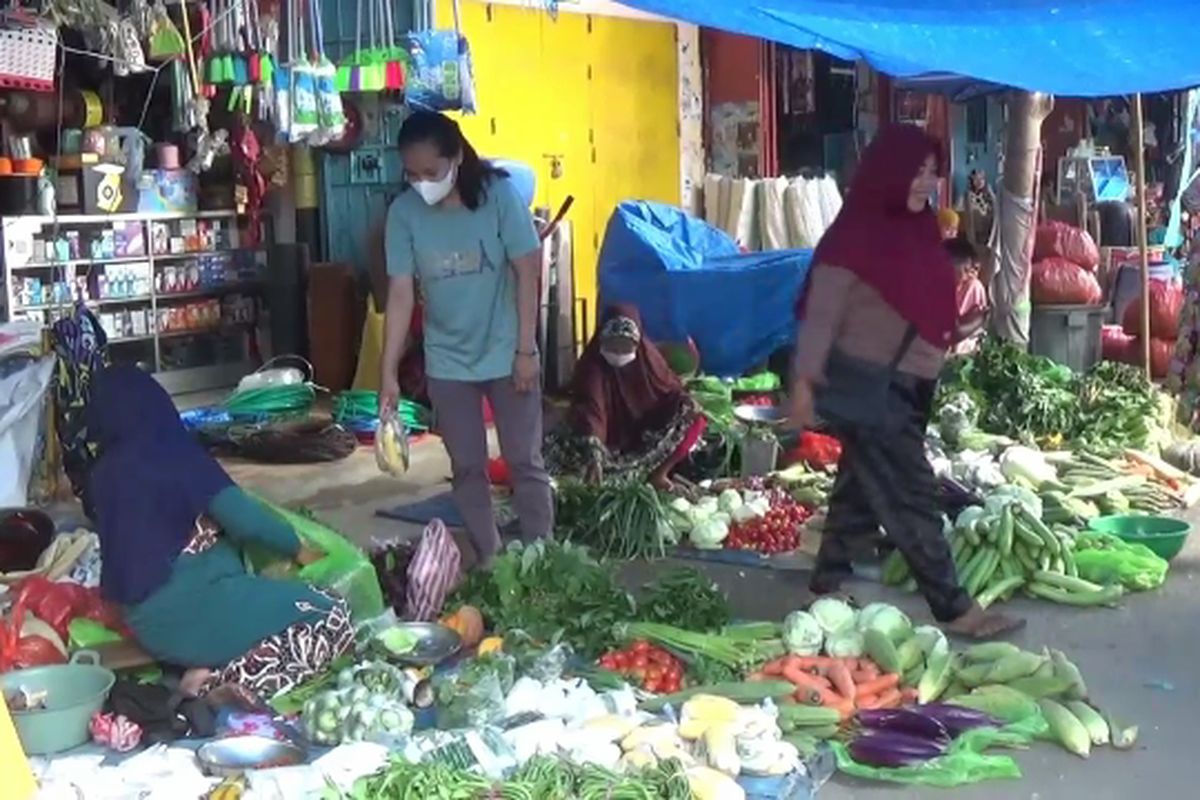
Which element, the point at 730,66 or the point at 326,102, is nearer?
the point at 326,102

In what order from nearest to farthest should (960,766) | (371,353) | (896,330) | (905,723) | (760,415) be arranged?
(960,766)
(905,723)
(896,330)
(760,415)
(371,353)

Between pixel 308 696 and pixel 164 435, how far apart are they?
867 mm

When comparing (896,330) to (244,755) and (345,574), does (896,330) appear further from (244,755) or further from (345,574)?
(244,755)

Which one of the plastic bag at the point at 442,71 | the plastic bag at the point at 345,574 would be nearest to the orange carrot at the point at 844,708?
the plastic bag at the point at 345,574

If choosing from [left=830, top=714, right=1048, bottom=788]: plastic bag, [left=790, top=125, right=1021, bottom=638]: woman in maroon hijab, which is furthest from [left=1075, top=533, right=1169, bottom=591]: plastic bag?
[left=830, top=714, right=1048, bottom=788]: plastic bag

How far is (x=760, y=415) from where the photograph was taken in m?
8.07

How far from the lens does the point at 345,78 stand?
988cm

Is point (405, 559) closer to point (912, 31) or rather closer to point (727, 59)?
point (912, 31)

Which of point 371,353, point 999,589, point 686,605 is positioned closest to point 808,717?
point 686,605

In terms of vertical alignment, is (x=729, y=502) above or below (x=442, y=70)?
below

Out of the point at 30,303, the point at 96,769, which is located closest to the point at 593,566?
the point at 96,769

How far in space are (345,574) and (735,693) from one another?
4.57 feet

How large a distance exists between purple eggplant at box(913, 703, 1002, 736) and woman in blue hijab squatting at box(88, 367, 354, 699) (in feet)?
5.81

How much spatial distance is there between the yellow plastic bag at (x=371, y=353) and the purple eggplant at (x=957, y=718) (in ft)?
20.5
